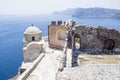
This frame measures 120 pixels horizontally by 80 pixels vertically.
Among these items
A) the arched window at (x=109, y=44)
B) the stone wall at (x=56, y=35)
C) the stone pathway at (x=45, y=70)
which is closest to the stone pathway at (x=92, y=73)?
the arched window at (x=109, y=44)

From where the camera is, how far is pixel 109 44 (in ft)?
50.8

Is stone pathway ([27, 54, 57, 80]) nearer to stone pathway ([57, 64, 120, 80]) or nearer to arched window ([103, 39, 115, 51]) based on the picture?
arched window ([103, 39, 115, 51])

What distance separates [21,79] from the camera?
15.8 meters

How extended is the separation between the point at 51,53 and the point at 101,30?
11.1 metres

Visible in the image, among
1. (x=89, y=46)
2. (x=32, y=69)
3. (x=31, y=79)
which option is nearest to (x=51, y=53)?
(x=32, y=69)

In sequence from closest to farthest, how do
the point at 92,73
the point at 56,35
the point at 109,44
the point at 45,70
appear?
the point at 92,73 < the point at 109,44 < the point at 45,70 < the point at 56,35

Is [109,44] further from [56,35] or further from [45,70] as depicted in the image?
[56,35]

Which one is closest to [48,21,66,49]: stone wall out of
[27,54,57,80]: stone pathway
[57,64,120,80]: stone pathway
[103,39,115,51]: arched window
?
[27,54,57,80]: stone pathway

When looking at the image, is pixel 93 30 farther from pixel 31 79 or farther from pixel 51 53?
pixel 51 53

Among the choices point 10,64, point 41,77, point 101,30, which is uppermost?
point 101,30

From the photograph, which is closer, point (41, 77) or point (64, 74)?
point (64, 74)

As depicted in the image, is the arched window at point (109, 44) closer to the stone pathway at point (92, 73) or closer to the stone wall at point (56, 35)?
the stone pathway at point (92, 73)

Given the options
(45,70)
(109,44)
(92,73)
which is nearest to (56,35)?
(45,70)

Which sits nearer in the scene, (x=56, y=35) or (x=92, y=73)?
(x=92, y=73)
